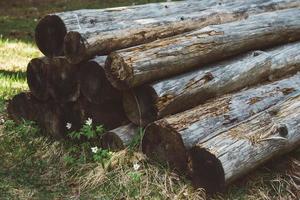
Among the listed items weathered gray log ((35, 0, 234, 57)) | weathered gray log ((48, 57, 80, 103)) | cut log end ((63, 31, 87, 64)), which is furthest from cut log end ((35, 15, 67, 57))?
cut log end ((63, 31, 87, 64))

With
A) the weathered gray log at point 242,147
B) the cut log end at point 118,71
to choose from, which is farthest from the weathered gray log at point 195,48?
Result: the weathered gray log at point 242,147

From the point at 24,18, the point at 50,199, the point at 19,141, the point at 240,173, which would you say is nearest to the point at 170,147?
the point at 240,173

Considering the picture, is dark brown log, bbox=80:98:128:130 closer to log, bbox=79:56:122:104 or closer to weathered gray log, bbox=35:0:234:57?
log, bbox=79:56:122:104

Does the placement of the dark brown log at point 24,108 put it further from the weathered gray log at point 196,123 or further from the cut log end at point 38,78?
the weathered gray log at point 196,123

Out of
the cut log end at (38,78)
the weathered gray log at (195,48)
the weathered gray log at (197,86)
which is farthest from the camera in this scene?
the cut log end at (38,78)

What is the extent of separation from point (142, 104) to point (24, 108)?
1.77 m

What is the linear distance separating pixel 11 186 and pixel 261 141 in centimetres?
224

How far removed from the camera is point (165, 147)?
14.9 feet

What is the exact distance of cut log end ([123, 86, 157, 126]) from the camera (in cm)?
472

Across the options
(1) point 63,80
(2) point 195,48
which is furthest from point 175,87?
(1) point 63,80

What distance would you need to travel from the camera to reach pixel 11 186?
469cm

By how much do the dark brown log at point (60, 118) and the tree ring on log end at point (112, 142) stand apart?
45cm

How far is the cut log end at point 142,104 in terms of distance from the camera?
472 cm

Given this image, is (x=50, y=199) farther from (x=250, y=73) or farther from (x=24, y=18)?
(x=24, y=18)
